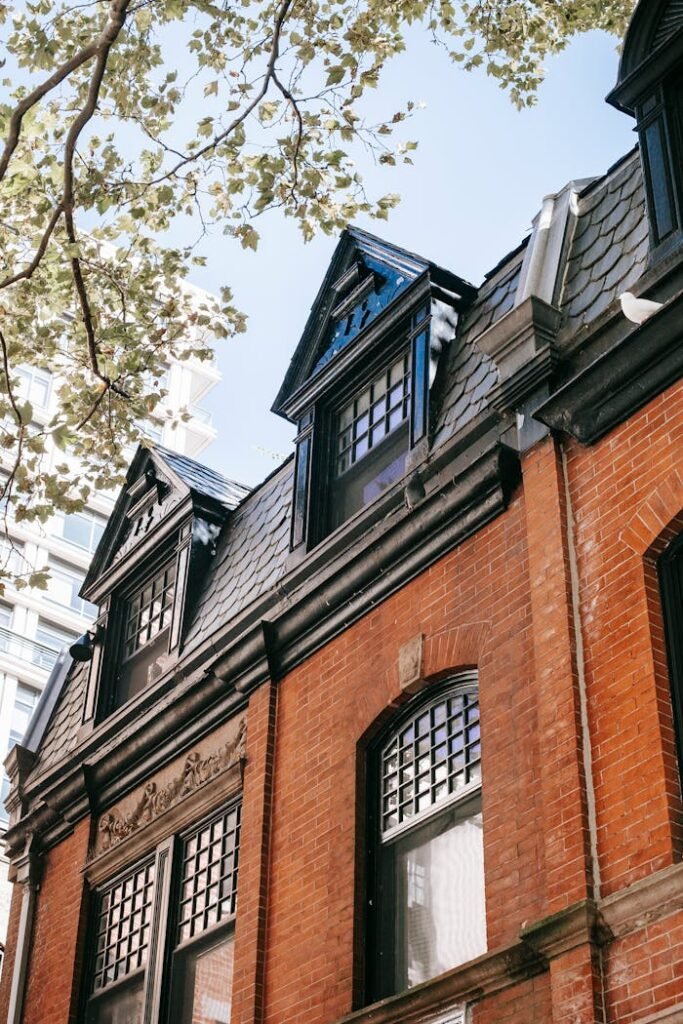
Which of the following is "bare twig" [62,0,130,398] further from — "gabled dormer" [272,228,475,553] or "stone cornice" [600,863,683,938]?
"stone cornice" [600,863,683,938]

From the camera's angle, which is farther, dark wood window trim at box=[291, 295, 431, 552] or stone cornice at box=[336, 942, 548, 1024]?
→ dark wood window trim at box=[291, 295, 431, 552]

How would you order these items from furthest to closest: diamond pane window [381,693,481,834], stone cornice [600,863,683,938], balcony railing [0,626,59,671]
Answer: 1. balcony railing [0,626,59,671]
2. diamond pane window [381,693,481,834]
3. stone cornice [600,863,683,938]

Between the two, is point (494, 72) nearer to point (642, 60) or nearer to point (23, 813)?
point (642, 60)

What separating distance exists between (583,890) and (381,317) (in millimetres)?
6918

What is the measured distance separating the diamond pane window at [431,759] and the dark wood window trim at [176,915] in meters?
2.14

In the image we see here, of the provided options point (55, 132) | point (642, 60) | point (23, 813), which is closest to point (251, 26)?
point (55, 132)

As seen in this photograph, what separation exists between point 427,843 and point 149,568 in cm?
724

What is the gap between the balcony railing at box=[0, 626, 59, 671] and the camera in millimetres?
63375

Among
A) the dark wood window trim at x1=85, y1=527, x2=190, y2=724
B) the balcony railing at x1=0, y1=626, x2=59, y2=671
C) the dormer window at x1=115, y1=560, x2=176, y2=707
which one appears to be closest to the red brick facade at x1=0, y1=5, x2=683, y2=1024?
the dark wood window trim at x1=85, y1=527, x2=190, y2=724

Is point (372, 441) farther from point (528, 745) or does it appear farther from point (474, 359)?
point (528, 745)

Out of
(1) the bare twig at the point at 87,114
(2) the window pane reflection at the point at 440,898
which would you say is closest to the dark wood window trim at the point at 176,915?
(2) the window pane reflection at the point at 440,898

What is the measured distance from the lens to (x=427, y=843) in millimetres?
11305

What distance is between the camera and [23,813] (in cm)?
1734

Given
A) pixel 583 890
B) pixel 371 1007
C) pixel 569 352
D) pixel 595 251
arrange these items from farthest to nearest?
1. pixel 595 251
2. pixel 569 352
3. pixel 371 1007
4. pixel 583 890
